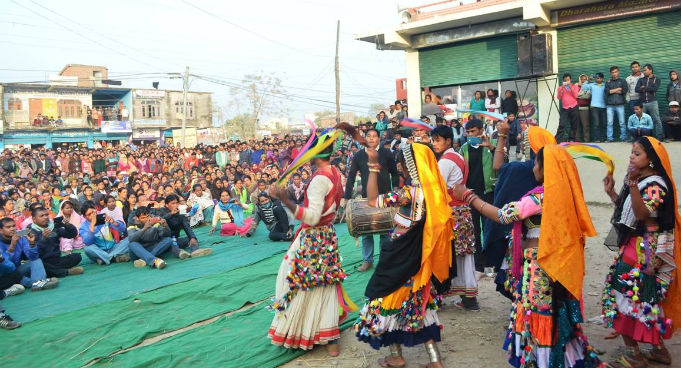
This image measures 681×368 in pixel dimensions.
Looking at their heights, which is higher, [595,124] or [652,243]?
[595,124]

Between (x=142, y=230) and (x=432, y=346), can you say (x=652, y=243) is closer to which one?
(x=432, y=346)

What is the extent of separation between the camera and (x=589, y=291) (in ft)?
18.6

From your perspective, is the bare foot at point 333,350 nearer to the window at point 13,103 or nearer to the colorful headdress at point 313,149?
the colorful headdress at point 313,149

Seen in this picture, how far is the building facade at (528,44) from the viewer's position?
13.3 m

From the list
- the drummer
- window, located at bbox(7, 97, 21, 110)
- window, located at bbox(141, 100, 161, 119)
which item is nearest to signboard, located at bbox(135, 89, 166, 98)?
window, located at bbox(141, 100, 161, 119)

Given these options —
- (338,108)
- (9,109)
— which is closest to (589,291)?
(338,108)

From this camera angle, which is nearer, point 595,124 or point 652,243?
point 652,243

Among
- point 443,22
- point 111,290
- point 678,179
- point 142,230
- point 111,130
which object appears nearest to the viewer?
point 111,290

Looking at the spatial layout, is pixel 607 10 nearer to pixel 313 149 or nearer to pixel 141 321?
pixel 313 149

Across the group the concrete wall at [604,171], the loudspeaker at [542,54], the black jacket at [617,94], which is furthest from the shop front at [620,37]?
the concrete wall at [604,171]

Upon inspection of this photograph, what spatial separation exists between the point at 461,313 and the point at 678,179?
7.16 m

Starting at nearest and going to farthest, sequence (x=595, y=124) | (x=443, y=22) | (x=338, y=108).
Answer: (x=595, y=124)
(x=443, y=22)
(x=338, y=108)

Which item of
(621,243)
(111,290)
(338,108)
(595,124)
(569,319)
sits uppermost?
(338,108)

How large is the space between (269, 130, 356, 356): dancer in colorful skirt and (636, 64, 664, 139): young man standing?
10089 mm
